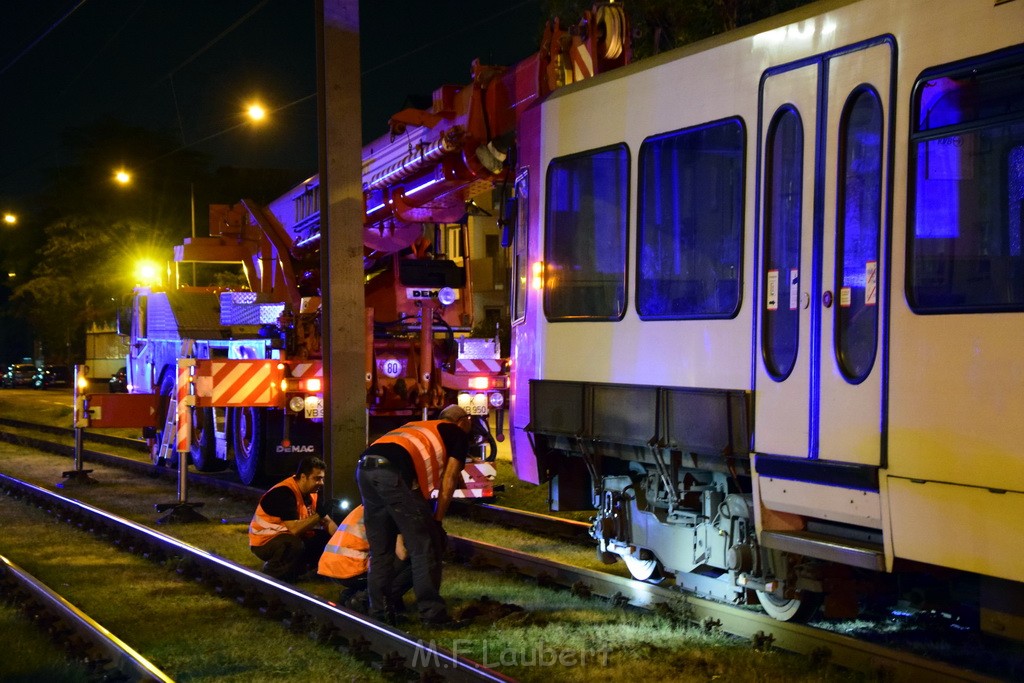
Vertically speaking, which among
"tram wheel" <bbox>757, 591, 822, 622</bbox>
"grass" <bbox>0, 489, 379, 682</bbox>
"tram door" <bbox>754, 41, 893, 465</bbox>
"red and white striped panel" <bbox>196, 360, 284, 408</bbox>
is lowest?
"grass" <bbox>0, 489, 379, 682</bbox>

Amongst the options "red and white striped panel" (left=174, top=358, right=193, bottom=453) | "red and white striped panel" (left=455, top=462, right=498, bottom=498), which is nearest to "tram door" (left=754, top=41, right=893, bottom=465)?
"red and white striped panel" (left=455, top=462, right=498, bottom=498)

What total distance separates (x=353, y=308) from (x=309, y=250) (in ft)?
16.4

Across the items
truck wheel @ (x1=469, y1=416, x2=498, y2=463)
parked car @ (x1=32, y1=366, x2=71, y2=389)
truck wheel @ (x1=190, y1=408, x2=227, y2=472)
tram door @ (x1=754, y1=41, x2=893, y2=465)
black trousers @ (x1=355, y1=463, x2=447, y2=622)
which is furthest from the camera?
parked car @ (x1=32, y1=366, x2=71, y2=389)

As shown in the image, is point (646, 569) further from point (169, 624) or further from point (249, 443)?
point (249, 443)

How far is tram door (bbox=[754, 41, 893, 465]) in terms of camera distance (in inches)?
215

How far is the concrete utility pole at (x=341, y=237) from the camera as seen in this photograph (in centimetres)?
978

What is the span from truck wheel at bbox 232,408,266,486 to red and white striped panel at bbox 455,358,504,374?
9.66 feet

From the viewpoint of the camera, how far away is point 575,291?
7656 mm

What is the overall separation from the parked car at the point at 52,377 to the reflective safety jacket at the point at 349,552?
4701 cm

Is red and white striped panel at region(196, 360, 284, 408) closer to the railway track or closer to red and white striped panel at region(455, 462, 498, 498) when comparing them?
red and white striped panel at region(455, 462, 498, 498)

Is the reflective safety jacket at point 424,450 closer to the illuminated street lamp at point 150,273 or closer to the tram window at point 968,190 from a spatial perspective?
the tram window at point 968,190

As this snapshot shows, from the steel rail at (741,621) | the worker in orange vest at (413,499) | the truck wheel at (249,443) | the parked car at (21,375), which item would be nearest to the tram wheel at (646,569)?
the steel rail at (741,621)

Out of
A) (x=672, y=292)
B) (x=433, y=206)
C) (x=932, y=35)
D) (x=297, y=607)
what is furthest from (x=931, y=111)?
(x=433, y=206)

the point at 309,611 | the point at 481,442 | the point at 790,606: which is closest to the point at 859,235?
the point at 790,606
